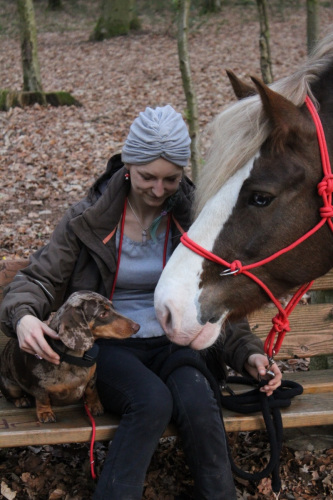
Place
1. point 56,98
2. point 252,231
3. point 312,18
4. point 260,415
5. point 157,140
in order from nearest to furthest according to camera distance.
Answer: point 252,231 < point 157,140 < point 260,415 < point 312,18 < point 56,98

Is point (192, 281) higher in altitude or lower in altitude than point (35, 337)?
higher

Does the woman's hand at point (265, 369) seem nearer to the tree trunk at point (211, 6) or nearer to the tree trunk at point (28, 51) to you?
the tree trunk at point (28, 51)

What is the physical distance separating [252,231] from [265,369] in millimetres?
925

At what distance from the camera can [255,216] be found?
86.0 inches

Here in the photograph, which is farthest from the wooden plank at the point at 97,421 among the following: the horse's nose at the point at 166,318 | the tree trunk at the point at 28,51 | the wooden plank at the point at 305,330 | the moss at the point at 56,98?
the tree trunk at the point at 28,51

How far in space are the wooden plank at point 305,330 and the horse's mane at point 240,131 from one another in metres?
1.39

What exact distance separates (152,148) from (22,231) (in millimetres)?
3672

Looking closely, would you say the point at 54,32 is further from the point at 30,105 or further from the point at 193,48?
the point at 30,105

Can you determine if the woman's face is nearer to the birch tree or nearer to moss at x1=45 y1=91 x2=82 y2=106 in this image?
the birch tree

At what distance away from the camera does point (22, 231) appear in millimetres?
6129

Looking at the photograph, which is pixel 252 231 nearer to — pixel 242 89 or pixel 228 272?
pixel 228 272

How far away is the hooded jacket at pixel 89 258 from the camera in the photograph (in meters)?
2.89

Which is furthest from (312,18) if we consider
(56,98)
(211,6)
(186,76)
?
(211,6)

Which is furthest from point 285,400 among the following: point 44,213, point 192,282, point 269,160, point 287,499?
point 44,213
